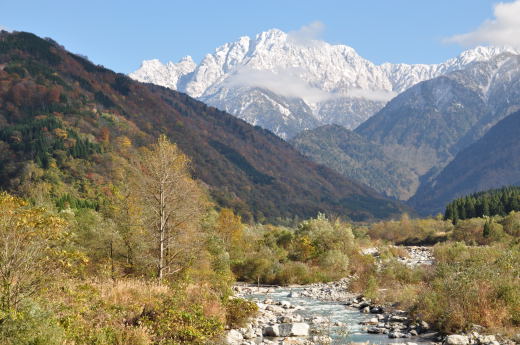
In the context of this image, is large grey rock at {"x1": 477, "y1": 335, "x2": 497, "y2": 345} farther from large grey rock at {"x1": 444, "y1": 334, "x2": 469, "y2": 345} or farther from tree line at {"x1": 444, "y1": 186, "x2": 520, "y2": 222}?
tree line at {"x1": 444, "y1": 186, "x2": 520, "y2": 222}

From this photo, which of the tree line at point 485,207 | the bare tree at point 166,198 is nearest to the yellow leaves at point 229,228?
the bare tree at point 166,198

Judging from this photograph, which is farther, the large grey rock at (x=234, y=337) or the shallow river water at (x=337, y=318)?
the shallow river water at (x=337, y=318)

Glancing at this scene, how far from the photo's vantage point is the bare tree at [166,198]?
2928cm

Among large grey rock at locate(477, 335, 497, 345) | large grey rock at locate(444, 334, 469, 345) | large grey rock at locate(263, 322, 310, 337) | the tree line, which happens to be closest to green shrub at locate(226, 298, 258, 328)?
large grey rock at locate(263, 322, 310, 337)

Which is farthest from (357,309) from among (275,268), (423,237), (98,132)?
(98,132)

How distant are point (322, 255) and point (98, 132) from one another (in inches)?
5536

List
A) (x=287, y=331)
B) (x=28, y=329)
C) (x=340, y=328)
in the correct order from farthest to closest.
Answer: (x=340, y=328) < (x=287, y=331) < (x=28, y=329)

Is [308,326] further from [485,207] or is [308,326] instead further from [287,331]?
[485,207]

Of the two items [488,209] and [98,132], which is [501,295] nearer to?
[488,209]

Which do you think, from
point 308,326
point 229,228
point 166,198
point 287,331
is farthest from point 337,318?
point 229,228

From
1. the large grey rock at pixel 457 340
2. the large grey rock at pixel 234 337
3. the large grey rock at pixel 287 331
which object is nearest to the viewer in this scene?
the large grey rock at pixel 457 340

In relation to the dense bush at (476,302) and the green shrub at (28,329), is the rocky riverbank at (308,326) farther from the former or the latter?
the green shrub at (28,329)

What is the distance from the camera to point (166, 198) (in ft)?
96.5

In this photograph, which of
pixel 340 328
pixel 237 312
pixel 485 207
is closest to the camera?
pixel 237 312
